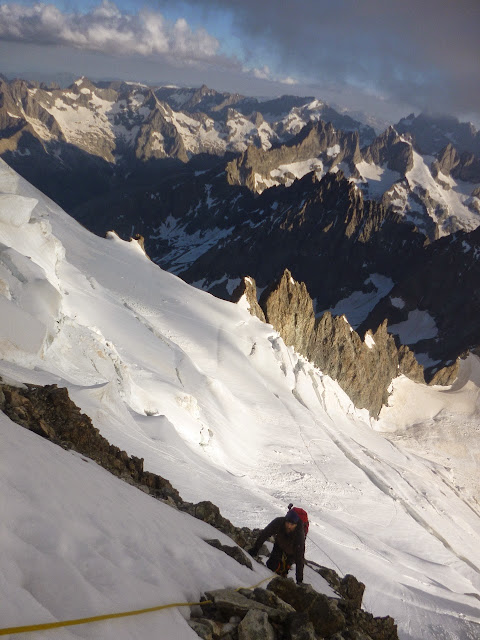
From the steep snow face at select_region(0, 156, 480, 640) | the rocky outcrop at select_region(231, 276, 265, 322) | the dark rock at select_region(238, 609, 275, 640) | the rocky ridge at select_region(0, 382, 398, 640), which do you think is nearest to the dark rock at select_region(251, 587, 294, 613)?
the rocky ridge at select_region(0, 382, 398, 640)

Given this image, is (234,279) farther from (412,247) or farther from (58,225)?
(58,225)

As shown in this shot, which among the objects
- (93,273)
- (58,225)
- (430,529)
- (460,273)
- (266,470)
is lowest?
(430,529)

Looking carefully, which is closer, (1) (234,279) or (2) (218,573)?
(2) (218,573)

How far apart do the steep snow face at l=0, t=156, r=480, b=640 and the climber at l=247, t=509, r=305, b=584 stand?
115 cm

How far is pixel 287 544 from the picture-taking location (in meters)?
10.4

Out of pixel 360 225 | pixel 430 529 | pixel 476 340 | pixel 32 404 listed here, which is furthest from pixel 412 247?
pixel 32 404

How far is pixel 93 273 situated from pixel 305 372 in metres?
29.0

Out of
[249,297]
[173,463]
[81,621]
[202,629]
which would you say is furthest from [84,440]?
[249,297]

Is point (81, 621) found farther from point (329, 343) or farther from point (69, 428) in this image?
point (329, 343)

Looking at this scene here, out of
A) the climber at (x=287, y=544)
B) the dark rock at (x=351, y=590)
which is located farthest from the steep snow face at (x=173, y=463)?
the dark rock at (x=351, y=590)

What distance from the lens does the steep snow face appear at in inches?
223

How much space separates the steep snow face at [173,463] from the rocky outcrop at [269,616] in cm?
32

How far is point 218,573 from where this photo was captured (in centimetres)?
745

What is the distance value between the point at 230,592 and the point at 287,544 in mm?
3936
